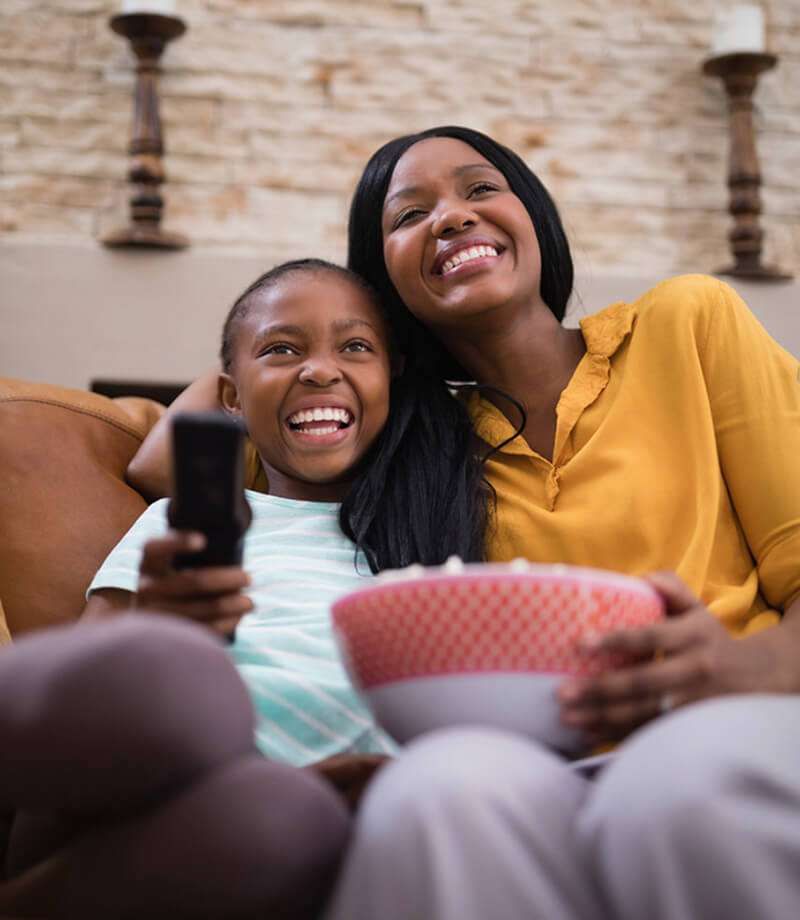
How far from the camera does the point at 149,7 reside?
9.74 ft

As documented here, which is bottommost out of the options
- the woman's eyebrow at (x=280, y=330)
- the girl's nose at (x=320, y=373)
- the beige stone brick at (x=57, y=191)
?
the girl's nose at (x=320, y=373)

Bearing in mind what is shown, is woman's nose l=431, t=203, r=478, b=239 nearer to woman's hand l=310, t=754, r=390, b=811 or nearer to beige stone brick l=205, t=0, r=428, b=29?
woman's hand l=310, t=754, r=390, b=811

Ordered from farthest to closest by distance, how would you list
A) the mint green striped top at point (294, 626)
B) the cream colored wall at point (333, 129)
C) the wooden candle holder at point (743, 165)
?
the wooden candle holder at point (743, 165) → the cream colored wall at point (333, 129) → the mint green striped top at point (294, 626)

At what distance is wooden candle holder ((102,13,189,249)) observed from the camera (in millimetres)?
2977

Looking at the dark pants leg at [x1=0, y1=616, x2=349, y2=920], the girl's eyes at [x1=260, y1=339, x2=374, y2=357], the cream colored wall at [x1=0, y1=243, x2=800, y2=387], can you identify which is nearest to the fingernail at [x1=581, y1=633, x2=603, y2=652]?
the dark pants leg at [x1=0, y1=616, x2=349, y2=920]

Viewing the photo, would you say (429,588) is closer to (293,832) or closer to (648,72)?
(293,832)

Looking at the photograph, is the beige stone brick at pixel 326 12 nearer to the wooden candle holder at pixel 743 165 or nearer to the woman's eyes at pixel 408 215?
the wooden candle holder at pixel 743 165

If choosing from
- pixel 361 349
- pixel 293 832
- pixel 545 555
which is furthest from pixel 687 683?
pixel 361 349

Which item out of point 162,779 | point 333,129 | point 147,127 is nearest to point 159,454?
point 162,779

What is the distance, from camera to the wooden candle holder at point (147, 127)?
2977 mm

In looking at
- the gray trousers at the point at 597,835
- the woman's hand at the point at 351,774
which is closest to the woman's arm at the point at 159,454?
the woman's hand at the point at 351,774

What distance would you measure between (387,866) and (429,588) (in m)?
0.20

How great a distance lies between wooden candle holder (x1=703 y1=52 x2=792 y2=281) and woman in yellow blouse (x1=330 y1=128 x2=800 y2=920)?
1.59m

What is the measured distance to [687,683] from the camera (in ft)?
2.96
